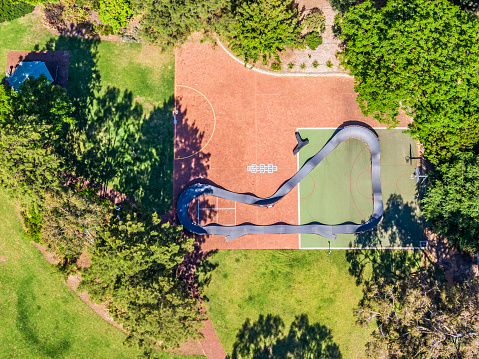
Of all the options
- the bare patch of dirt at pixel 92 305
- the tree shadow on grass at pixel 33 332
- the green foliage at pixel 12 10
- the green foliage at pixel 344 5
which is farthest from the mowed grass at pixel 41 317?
the green foliage at pixel 344 5

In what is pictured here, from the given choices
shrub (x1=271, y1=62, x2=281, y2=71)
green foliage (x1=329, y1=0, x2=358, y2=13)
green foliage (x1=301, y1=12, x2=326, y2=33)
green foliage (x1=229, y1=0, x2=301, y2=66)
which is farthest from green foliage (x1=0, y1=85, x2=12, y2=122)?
green foliage (x1=329, y1=0, x2=358, y2=13)

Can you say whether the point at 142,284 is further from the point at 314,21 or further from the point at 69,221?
the point at 314,21

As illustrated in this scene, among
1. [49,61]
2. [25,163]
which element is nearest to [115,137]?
[25,163]

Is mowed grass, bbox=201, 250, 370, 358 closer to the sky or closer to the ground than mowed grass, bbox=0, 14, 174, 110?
closer to the ground

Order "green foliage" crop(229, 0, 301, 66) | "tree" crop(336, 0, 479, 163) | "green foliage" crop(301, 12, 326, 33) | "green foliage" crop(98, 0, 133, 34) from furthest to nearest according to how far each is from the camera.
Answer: "green foliage" crop(301, 12, 326, 33) → "green foliage" crop(98, 0, 133, 34) → "green foliage" crop(229, 0, 301, 66) → "tree" crop(336, 0, 479, 163)

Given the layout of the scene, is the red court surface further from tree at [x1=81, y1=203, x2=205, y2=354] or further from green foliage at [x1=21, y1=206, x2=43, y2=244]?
green foliage at [x1=21, y1=206, x2=43, y2=244]

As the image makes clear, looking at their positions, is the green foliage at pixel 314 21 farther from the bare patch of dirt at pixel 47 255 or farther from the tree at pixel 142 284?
the bare patch of dirt at pixel 47 255

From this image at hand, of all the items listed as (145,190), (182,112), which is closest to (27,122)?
(145,190)

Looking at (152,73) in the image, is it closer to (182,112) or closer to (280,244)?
(182,112)
